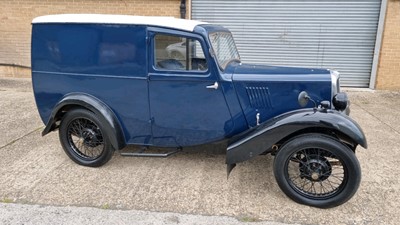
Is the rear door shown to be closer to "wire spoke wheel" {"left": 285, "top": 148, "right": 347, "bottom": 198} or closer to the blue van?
the blue van

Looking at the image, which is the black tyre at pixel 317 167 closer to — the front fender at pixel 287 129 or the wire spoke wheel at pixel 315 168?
the wire spoke wheel at pixel 315 168

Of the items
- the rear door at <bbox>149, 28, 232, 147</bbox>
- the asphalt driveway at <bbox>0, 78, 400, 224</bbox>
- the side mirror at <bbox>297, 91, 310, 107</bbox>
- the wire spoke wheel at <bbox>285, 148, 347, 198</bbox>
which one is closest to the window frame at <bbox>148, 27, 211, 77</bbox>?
the rear door at <bbox>149, 28, 232, 147</bbox>

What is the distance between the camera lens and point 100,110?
135 inches

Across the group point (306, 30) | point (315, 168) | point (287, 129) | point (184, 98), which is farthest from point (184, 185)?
point (306, 30)

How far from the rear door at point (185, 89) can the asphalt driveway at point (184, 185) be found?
0.98ft

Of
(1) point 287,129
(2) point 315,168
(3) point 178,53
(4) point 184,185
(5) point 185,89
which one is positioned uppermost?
(3) point 178,53

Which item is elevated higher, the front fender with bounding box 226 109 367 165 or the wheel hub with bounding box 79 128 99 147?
the front fender with bounding box 226 109 367 165

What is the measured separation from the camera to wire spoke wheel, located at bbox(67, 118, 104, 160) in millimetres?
3639

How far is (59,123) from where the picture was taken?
3730 millimetres

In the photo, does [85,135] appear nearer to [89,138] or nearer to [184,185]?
[89,138]

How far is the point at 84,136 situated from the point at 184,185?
4.43 ft

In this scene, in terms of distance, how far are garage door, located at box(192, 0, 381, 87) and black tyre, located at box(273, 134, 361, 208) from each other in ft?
18.5

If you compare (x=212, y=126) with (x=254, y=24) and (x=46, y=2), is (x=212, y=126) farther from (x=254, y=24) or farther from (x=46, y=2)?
(x=46, y=2)

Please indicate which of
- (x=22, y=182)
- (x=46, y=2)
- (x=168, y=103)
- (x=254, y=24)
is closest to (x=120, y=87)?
(x=168, y=103)
